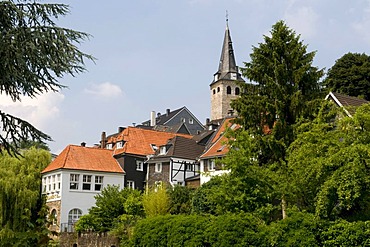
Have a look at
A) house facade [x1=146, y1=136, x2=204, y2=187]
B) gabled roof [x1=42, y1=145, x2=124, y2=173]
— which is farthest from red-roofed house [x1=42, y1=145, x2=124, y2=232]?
house facade [x1=146, y1=136, x2=204, y2=187]

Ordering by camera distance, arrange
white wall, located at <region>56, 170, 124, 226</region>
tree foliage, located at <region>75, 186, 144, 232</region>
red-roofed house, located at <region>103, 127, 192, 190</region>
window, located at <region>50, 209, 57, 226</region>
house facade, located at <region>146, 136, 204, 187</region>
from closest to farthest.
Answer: tree foliage, located at <region>75, 186, 144, 232</region>
window, located at <region>50, 209, 57, 226</region>
white wall, located at <region>56, 170, 124, 226</region>
house facade, located at <region>146, 136, 204, 187</region>
red-roofed house, located at <region>103, 127, 192, 190</region>

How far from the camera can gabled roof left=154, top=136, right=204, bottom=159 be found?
4744 cm

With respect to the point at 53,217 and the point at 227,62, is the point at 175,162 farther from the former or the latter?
the point at 227,62

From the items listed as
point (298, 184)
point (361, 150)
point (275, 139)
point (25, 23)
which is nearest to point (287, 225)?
point (298, 184)

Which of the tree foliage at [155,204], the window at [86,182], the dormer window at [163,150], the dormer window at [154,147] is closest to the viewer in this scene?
the tree foliage at [155,204]

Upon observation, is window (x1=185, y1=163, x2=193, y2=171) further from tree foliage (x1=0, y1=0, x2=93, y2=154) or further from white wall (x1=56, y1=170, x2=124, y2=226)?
tree foliage (x1=0, y1=0, x2=93, y2=154)

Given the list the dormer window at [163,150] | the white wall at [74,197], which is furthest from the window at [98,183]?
the dormer window at [163,150]

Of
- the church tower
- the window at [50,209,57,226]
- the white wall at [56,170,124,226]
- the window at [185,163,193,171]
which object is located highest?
the church tower

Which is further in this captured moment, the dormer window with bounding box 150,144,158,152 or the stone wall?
the dormer window with bounding box 150,144,158,152

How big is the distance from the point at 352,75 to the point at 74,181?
79.3 feet

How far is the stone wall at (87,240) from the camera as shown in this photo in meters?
34.5

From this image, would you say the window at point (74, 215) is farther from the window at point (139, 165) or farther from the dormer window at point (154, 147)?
the dormer window at point (154, 147)

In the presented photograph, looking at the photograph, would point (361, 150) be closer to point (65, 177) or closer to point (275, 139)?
point (275, 139)

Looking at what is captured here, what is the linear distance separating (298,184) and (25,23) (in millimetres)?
14840
